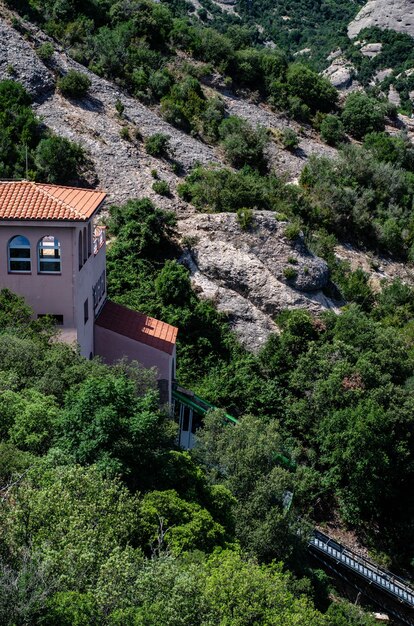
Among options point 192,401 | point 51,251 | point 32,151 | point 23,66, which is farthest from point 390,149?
point 51,251

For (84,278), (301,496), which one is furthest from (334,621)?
(84,278)

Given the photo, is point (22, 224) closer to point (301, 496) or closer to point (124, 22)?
point (301, 496)

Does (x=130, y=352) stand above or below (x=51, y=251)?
below

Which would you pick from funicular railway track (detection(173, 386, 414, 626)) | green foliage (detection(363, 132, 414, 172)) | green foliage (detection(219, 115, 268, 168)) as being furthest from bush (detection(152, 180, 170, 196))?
green foliage (detection(363, 132, 414, 172))

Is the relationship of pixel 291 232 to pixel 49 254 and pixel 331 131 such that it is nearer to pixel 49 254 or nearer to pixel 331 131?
pixel 49 254

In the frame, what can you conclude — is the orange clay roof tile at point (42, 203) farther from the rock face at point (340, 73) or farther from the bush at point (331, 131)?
the rock face at point (340, 73)
